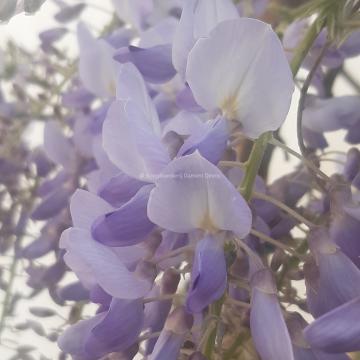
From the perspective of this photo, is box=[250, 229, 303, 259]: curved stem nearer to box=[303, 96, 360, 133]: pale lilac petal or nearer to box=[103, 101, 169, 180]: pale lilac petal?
box=[103, 101, 169, 180]: pale lilac petal

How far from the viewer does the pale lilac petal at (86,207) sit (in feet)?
1.31

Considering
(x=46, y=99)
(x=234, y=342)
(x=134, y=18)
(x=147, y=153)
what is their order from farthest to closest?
1. (x=46, y=99)
2. (x=134, y=18)
3. (x=234, y=342)
4. (x=147, y=153)

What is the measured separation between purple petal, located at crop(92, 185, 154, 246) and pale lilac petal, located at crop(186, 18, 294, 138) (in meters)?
0.06

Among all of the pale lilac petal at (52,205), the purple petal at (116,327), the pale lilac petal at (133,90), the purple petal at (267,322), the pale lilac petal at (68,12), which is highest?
the pale lilac petal at (133,90)

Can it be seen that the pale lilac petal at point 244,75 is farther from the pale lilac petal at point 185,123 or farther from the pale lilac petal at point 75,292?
the pale lilac petal at point 75,292

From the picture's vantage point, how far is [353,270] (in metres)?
0.38

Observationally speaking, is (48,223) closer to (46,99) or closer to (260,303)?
(46,99)

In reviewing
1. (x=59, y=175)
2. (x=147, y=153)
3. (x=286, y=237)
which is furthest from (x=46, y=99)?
(x=147, y=153)

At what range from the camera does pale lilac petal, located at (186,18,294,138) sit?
35cm

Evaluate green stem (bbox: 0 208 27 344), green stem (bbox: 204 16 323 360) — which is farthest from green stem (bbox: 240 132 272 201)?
green stem (bbox: 0 208 27 344)

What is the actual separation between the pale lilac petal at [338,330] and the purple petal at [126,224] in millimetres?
96

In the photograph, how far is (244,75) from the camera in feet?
1.23

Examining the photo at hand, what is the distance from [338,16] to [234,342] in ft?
0.76

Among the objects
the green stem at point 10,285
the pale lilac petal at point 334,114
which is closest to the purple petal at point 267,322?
the pale lilac petal at point 334,114
